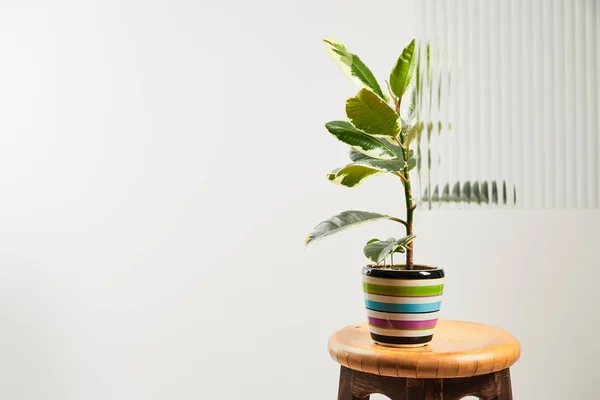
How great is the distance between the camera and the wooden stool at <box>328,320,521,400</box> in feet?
3.56

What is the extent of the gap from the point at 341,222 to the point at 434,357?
31cm

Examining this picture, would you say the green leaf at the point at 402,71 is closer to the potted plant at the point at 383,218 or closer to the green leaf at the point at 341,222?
the potted plant at the point at 383,218

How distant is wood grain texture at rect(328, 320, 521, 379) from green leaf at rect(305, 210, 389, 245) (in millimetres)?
Answer: 212

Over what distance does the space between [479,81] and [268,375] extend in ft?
3.45

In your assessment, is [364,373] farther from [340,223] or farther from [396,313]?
[340,223]

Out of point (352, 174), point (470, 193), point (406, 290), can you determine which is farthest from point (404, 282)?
point (470, 193)

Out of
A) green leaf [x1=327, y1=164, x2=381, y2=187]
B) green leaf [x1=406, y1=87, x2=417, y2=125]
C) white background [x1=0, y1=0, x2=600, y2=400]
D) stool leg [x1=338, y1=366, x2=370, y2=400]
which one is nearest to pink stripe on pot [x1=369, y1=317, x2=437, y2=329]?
stool leg [x1=338, y1=366, x2=370, y2=400]

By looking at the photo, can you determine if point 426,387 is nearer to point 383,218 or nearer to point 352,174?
point 383,218

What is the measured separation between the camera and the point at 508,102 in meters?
1.84

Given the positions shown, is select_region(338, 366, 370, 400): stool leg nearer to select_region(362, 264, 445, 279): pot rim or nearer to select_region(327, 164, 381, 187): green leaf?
select_region(362, 264, 445, 279): pot rim

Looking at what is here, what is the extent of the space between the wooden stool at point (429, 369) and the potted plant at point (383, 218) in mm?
44

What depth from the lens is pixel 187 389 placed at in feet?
5.99

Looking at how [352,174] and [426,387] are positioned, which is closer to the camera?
[426,387]

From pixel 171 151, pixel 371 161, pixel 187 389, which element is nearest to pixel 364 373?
pixel 371 161
